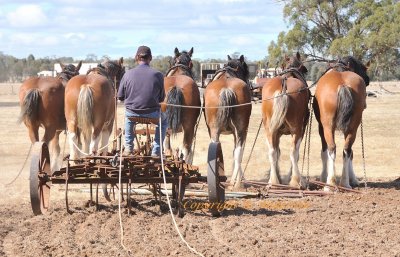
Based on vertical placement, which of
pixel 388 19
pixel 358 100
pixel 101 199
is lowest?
pixel 101 199

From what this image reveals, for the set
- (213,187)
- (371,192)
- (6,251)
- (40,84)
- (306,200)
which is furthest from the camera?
(40,84)

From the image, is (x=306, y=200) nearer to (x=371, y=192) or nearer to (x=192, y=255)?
(x=371, y=192)

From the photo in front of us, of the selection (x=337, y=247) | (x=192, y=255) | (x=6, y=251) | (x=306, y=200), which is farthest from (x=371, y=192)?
(x=6, y=251)

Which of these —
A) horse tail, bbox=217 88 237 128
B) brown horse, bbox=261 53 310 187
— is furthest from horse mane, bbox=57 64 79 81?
brown horse, bbox=261 53 310 187

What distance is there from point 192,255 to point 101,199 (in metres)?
5.06

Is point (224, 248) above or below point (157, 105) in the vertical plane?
below

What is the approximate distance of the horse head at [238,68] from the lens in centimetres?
1474

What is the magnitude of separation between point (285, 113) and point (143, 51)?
3.72m

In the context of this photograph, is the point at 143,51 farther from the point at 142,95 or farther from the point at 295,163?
the point at 295,163

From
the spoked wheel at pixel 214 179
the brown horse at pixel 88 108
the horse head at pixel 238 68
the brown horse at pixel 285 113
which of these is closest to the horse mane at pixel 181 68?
the horse head at pixel 238 68

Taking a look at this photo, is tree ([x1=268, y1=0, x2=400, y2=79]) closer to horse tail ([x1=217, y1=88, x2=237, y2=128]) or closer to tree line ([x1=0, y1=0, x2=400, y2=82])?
tree line ([x1=0, y1=0, x2=400, y2=82])

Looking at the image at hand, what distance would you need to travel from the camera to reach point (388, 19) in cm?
5406

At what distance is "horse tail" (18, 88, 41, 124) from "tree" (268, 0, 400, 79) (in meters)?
40.7

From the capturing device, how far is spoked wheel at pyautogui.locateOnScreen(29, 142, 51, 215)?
9.81 meters
